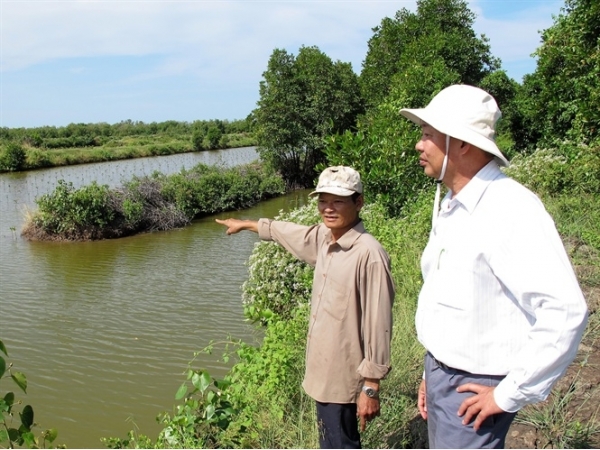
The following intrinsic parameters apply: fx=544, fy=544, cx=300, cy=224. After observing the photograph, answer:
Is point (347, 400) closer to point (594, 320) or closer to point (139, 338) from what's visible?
point (594, 320)

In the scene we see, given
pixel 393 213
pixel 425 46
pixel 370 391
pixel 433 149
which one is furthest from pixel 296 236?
pixel 425 46

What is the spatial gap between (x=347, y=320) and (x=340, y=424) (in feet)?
1.70

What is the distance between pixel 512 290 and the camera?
162 cm

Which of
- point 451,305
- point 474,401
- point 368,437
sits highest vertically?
point 451,305

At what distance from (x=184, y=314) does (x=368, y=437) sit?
6812 millimetres

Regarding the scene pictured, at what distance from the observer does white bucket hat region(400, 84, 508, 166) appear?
1.76 metres

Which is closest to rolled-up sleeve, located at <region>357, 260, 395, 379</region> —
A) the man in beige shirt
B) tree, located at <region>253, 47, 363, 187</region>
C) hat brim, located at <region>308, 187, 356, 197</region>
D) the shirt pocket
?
the man in beige shirt

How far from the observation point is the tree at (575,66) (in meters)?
7.68

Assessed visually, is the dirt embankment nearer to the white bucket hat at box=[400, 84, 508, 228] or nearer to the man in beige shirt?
the man in beige shirt

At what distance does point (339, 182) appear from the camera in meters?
2.59

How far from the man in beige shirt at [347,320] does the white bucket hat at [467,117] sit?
79 cm

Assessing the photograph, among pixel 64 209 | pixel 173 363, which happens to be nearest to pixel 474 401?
pixel 173 363

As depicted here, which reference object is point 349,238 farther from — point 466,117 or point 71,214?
point 71,214

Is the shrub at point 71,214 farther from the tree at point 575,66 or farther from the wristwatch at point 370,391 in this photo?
the wristwatch at point 370,391
